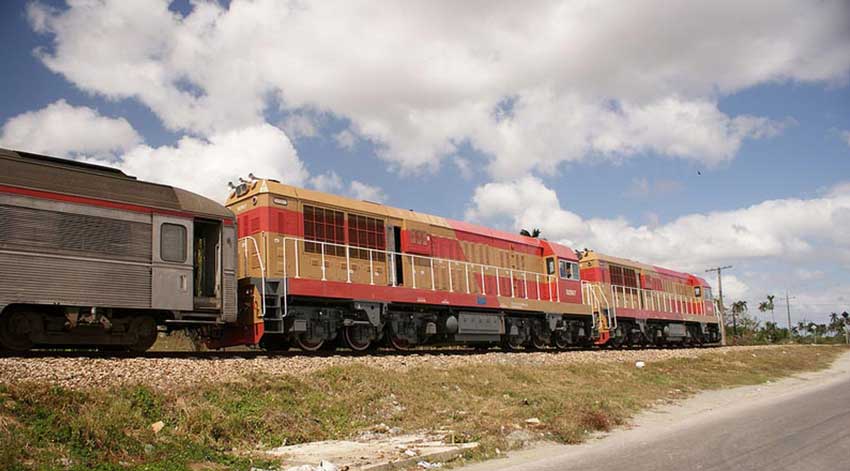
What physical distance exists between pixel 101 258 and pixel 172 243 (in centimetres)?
140

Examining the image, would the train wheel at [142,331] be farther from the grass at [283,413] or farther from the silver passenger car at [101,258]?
the grass at [283,413]

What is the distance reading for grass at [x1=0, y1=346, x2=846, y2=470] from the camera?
7375 millimetres

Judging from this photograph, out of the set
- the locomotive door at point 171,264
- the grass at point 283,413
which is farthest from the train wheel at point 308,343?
the locomotive door at point 171,264

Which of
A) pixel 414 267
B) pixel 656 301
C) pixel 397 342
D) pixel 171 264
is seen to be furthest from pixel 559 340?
pixel 171 264

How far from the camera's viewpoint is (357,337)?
53.5 ft

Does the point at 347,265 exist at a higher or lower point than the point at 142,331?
higher

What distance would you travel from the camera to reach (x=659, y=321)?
1314 inches

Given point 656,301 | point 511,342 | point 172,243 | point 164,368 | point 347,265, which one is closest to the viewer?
point 164,368

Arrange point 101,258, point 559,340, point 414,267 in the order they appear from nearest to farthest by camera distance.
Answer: point 101,258, point 414,267, point 559,340

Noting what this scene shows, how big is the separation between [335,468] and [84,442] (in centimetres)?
292

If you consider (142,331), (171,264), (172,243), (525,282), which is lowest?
(142,331)

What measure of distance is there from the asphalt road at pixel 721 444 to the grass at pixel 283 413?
0.71m

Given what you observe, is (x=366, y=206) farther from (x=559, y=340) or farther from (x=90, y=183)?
(x=559, y=340)

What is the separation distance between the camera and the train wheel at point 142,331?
11961 millimetres
